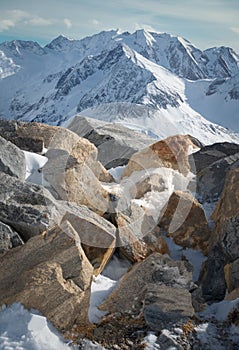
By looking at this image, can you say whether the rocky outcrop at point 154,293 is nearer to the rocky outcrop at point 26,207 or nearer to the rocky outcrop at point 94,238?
the rocky outcrop at point 94,238

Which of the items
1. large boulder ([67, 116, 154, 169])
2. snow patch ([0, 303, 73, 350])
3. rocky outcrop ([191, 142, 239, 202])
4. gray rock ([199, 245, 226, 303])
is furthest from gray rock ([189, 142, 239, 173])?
snow patch ([0, 303, 73, 350])

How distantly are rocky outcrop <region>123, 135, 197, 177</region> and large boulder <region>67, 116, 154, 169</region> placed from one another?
3.04 m

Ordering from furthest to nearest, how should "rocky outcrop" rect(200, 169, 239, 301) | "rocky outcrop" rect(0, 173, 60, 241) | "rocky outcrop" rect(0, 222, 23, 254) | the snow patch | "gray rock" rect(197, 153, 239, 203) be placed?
"gray rock" rect(197, 153, 239, 203)
"rocky outcrop" rect(200, 169, 239, 301)
"rocky outcrop" rect(0, 173, 60, 241)
"rocky outcrop" rect(0, 222, 23, 254)
the snow patch

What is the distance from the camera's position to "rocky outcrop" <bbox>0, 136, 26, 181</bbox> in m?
12.3

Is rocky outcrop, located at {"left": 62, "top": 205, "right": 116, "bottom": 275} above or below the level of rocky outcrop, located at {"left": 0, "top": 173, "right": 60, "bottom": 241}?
below

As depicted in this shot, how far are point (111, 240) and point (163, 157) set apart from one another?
7.95m

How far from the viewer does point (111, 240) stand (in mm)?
11445

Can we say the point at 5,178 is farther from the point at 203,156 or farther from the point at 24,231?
the point at 203,156

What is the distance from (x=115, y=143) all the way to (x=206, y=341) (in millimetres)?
15384

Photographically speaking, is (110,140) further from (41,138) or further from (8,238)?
(8,238)

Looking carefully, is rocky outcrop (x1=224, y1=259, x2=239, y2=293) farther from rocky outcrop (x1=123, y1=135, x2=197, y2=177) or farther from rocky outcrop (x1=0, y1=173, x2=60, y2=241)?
rocky outcrop (x1=123, y1=135, x2=197, y2=177)

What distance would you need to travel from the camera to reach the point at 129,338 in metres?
8.53

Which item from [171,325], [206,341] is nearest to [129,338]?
[171,325]

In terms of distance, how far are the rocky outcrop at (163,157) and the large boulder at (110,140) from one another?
3.04m
